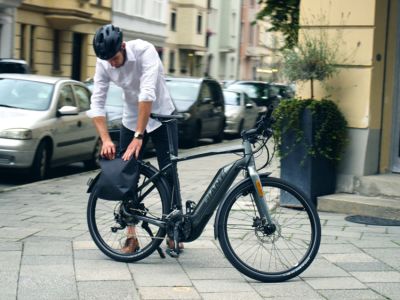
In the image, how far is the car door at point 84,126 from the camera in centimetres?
1373

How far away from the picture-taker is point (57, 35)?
34875 mm

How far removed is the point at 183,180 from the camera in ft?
41.0

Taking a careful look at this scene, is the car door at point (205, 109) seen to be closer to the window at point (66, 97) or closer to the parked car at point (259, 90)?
the window at point (66, 97)

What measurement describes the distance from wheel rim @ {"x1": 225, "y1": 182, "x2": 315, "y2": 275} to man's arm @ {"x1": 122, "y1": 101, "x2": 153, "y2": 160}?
846 mm

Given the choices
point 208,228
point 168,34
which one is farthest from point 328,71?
point 168,34

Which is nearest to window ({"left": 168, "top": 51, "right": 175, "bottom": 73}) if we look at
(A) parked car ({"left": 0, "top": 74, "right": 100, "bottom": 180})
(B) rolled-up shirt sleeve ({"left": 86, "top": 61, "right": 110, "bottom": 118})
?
(A) parked car ({"left": 0, "top": 74, "right": 100, "bottom": 180})

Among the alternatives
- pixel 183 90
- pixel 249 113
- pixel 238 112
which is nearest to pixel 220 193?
pixel 183 90

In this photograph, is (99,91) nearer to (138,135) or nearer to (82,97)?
(138,135)

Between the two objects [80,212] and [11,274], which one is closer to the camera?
[11,274]

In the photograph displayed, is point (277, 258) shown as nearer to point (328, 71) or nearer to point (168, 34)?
point (328, 71)

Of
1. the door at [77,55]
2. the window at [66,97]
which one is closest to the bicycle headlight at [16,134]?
the window at [66,97]

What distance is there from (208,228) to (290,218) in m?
2.08

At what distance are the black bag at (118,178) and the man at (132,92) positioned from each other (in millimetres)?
61

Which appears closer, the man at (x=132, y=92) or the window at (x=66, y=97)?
the man at (x=132, y=92)
